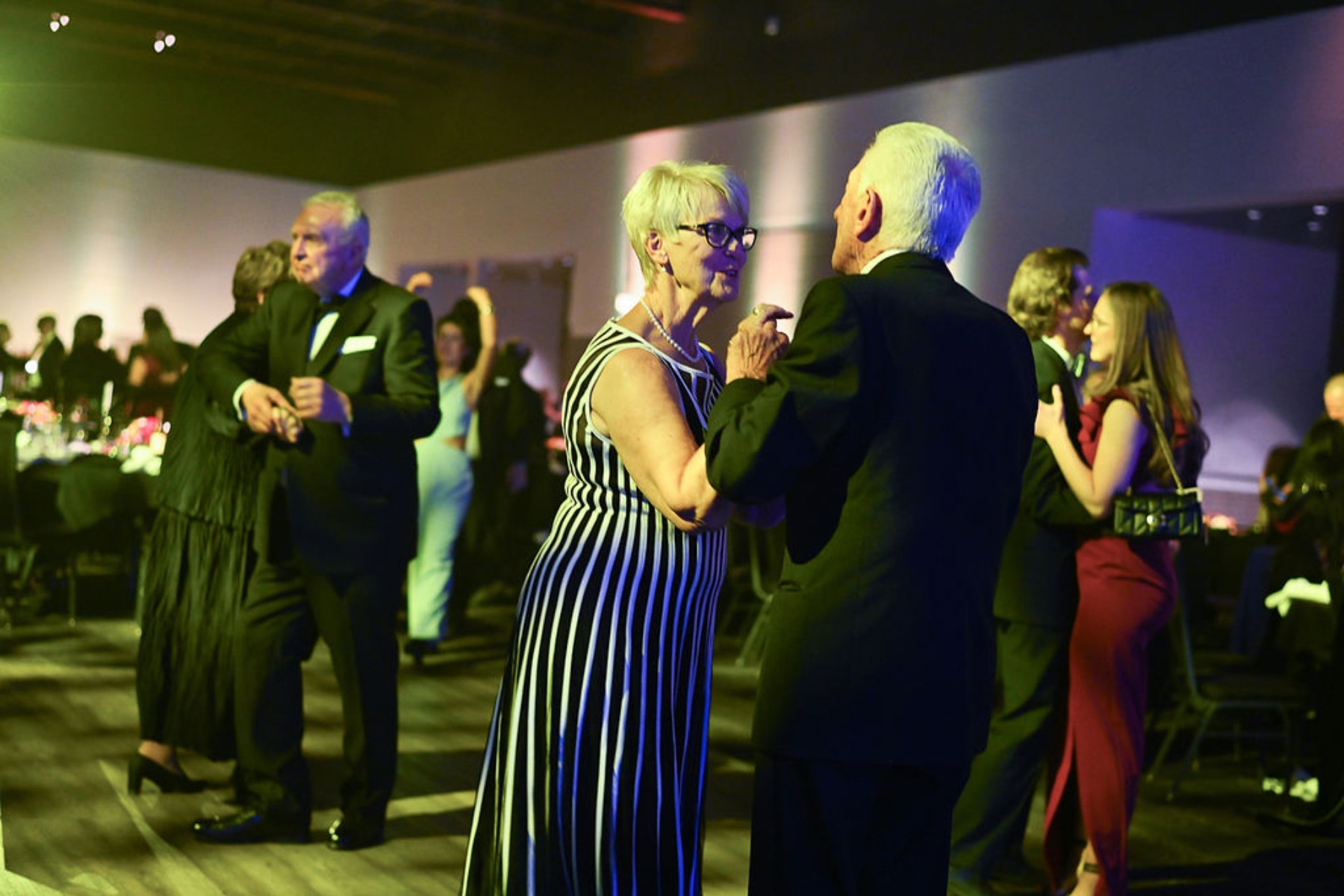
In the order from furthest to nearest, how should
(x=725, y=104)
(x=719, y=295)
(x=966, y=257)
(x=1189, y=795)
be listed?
(x=725, y=104)
(x=966, y=257)
(x=1189, y=795)
(x=719, y=295)

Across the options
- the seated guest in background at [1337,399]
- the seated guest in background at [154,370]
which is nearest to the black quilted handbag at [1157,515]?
the seated guest in background at [1337,399]

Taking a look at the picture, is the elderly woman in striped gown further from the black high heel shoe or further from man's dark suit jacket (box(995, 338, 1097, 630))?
the black high heel shoe

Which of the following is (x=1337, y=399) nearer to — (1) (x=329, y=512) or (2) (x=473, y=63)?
(1) (x=329, y=512)

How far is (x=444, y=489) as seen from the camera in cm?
672

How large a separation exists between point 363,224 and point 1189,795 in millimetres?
3632

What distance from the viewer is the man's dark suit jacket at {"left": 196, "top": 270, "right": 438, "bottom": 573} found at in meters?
3.52

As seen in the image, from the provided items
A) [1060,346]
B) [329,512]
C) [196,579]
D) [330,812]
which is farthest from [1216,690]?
[196,579]

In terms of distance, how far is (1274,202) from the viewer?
6973mm

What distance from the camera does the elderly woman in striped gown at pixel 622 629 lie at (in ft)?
7.04

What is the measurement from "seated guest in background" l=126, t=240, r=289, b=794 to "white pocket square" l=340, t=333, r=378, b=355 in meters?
0.57

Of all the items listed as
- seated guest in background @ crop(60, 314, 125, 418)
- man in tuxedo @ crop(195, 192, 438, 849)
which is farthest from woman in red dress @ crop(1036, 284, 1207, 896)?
seated guest in background @ crop(60, 314, 125, 418)

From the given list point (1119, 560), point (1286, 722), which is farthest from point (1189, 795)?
point (1119, 560)

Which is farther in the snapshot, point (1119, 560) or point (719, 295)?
point (1119, 560)

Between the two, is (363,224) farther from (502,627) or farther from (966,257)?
(966,257)
